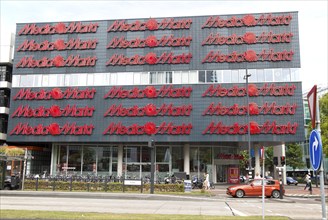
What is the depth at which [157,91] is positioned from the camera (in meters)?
45.8

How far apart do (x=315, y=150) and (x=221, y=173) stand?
145ft

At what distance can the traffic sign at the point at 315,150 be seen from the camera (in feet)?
19.6

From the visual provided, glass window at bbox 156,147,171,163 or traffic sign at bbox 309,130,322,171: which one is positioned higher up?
glass window at bbox 156,147,171,163

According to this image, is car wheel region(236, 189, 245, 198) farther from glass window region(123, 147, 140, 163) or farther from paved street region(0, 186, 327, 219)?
glass window region(123, 147, 140, 163)

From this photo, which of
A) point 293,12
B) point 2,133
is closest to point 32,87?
point 2,133

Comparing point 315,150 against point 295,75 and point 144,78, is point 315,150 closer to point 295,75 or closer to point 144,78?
point 144,78

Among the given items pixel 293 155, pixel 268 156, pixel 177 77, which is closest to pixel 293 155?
pixel 293 155

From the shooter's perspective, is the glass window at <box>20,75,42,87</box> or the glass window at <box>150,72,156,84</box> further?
the glass window at <box>20,75,42,87</box>

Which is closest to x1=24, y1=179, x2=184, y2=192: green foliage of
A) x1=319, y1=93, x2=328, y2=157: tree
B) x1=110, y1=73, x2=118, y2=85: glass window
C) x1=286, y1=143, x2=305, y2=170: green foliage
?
x1=110, y1=73, x2=118, y2=85: glass window

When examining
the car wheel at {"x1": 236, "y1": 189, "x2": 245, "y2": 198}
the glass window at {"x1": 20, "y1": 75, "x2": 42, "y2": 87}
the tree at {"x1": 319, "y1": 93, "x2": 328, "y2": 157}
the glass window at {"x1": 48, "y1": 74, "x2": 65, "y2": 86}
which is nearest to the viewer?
the car wheel at {"x1": 236, "y1": 189, "x2": 245, "y2": 198}

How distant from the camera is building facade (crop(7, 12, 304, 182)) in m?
44.7

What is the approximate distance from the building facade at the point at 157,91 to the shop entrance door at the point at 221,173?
14 cm

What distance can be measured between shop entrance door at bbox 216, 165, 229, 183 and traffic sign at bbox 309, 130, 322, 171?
1711 inches

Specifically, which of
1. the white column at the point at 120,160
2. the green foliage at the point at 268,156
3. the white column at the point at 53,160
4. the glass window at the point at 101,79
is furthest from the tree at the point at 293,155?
the white column at the point at 53,160
